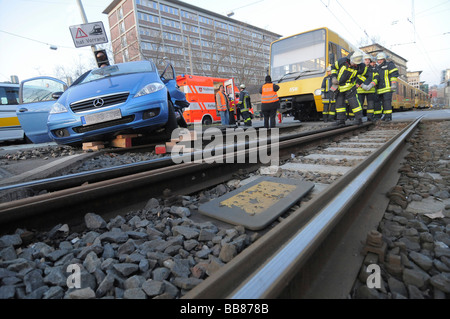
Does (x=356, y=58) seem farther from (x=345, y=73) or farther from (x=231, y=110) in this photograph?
(x=231, y=110)

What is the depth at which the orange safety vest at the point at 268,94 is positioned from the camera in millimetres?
7411

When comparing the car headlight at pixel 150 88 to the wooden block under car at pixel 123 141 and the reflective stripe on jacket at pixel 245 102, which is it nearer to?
the wooden block under car at pixel 123 141

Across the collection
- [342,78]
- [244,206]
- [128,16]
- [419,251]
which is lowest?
[419,251]

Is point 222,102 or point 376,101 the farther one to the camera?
point 222,102

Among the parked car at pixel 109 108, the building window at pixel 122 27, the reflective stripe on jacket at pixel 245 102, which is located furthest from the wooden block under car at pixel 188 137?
the building window at pixel 122 27

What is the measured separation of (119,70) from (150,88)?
4.17ft

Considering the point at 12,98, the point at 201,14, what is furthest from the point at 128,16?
the point at 12,98

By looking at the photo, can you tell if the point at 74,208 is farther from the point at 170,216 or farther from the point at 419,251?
the point at 419,251

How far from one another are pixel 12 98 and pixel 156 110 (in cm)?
959

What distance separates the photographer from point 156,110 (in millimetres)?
4145

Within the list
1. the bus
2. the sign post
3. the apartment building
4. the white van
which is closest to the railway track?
the bus

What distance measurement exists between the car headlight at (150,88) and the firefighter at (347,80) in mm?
4860

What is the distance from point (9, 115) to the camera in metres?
9.31

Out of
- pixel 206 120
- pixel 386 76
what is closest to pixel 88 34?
pixel 206 120
